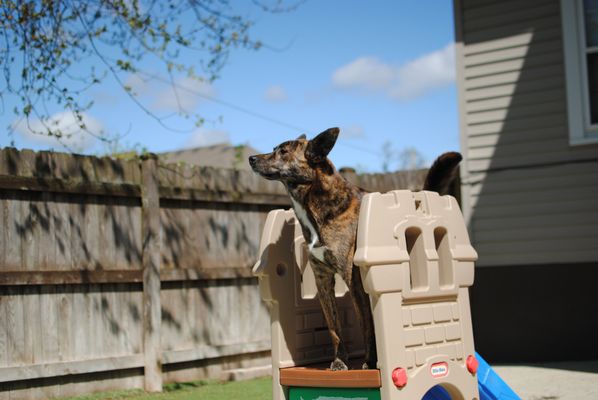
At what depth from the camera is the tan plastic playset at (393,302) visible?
14.8 ft

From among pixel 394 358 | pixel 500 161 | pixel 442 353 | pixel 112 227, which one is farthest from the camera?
pixel 500 161

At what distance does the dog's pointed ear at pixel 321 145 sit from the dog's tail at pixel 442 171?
1.12 metres

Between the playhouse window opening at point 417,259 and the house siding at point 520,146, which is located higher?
the house siding at point 520,146

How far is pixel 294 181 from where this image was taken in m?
4.77

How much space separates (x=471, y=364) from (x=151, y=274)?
3727 millimetres

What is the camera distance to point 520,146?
29.7 ft

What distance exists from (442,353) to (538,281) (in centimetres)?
444

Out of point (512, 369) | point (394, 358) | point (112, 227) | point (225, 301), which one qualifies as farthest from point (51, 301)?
point (512, 369)

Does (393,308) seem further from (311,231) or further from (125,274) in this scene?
(125,274)

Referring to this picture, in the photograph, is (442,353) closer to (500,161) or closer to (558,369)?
(558,369)

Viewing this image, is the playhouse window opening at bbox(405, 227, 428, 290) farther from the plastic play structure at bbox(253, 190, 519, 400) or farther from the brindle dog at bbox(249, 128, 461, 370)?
the brindle dog at bbox(249, 128, 461, 370)

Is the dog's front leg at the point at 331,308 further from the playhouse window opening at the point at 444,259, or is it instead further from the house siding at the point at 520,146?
the house siding at the point at 520,146

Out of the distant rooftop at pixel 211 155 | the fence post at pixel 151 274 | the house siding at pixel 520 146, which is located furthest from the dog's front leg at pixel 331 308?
the distant rooftop at pixel 211 155

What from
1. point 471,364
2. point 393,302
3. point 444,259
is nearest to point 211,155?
point 444,259
